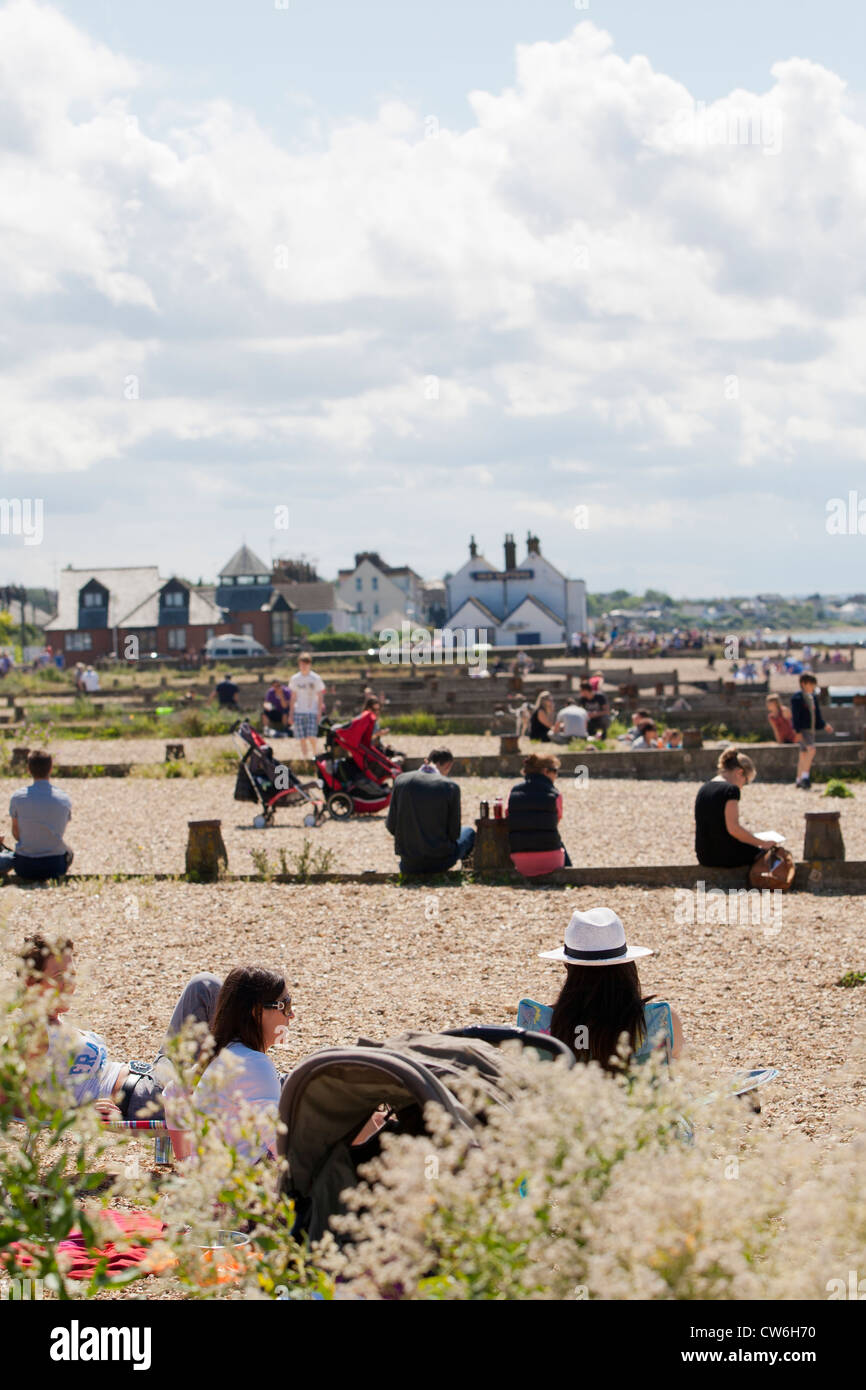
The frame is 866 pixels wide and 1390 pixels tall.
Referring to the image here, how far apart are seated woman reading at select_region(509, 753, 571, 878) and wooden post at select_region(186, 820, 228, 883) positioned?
8.42ft

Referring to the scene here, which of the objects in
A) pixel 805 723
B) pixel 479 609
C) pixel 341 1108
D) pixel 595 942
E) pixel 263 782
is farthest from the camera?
pixel 479 609

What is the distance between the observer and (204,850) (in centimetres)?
1195

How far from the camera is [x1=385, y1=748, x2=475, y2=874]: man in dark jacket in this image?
1154 centimetres

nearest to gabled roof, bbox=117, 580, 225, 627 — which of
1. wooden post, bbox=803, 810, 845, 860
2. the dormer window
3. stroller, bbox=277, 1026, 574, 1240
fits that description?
the dormer window

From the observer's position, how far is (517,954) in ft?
30.2

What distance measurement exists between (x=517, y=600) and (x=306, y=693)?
2555 inches

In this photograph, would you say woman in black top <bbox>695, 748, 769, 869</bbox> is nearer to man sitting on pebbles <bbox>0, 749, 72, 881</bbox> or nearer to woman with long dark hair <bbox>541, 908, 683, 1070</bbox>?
man sitting on pebbles <bbox>0, 749, 72, 881</bbox>

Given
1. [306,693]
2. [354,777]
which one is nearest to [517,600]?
[306,693]

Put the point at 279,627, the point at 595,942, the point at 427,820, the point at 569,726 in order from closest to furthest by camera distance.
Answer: the point at 595,942, the point at 427,820, the point at 569,726, the point at 279,627

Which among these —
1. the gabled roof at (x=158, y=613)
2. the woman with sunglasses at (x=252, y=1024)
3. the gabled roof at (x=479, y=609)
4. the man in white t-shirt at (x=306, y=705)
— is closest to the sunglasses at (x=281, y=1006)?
the woman with sunglasses at (x=252, y=1024)

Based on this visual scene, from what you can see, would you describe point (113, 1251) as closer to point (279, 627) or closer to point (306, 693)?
point (306, 693)

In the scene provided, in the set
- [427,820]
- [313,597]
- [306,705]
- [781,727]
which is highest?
[313,597]

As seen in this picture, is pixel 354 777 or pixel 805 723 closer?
pixel 354 777
